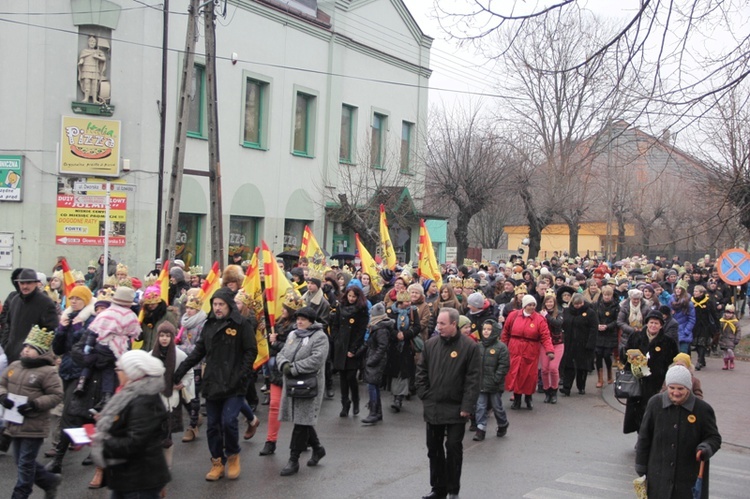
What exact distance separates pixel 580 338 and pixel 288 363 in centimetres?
644

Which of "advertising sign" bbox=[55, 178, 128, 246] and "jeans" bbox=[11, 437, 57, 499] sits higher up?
"advertising sign" bbox=[55, 178, 128, 246]

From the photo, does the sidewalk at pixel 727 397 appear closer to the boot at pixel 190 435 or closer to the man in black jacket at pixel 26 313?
the boot at pixel 190 435

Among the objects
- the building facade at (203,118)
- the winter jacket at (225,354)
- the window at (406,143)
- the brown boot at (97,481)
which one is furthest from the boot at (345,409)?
the window at (406,143)

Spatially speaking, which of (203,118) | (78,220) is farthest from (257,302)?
(203,118)

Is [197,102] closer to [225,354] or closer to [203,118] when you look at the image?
[203,118]

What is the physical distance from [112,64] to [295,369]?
1595 centimetres

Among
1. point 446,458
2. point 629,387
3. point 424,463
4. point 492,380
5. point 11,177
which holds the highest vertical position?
point 11,177

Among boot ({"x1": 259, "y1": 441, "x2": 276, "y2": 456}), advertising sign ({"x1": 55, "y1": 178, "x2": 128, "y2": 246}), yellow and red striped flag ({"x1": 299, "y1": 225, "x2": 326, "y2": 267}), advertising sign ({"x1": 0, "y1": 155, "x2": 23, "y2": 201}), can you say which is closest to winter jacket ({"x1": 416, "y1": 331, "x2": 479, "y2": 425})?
boot ({"x1": 259, "y1": 441, "x2": 276, "y2": 456})

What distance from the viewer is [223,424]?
776cm

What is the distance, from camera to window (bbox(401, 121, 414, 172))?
3300cm

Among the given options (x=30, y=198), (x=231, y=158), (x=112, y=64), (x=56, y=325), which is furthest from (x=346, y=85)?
(x=56, y=325)

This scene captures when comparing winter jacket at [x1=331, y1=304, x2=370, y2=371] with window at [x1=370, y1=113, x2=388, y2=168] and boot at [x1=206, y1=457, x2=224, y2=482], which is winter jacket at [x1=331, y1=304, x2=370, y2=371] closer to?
boot at [x1=206, y1=457, x2=224, y2=482]

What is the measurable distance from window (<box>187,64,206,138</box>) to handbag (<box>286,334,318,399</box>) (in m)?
16.5

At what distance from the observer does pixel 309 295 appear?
11641 mm
